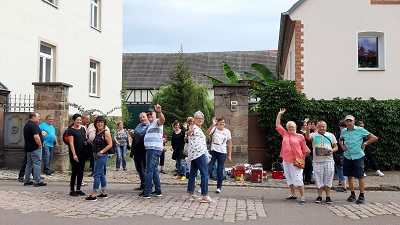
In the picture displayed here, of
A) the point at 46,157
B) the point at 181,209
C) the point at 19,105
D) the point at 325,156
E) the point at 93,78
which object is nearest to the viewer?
the point at 181,209

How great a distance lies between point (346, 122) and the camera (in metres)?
8.98

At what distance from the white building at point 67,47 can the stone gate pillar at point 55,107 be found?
6.72 ft

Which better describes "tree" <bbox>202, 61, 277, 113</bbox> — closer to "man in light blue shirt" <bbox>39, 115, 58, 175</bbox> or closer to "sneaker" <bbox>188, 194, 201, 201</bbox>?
"man in light blue shirt" <bbox>39, 115, 58, 175</bbox>

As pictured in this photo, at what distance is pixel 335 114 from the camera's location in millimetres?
13469

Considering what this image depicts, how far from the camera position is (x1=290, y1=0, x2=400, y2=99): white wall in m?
16.1

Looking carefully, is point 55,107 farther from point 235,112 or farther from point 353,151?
point 353,151

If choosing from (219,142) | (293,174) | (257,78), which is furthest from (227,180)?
(257,78)

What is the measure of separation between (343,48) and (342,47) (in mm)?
53

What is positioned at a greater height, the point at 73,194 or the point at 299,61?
the point at 299,61

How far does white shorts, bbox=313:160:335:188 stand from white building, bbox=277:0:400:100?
7.55 meters

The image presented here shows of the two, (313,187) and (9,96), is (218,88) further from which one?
(9,96)

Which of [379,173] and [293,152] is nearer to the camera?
[293,152]

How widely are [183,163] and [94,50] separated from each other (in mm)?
10603

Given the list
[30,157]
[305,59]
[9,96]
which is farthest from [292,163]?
[9,96]
